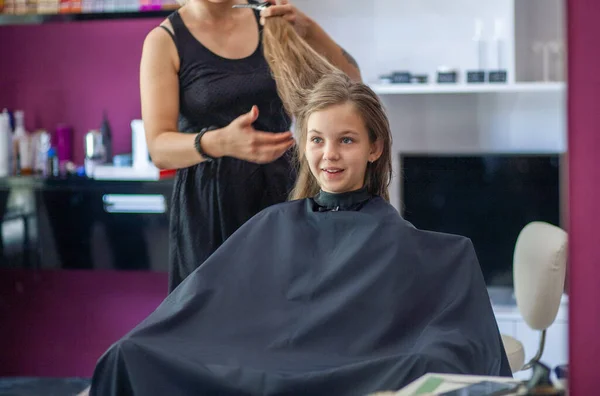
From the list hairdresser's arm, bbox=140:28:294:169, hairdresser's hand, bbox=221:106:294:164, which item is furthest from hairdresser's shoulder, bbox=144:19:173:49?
hairdresser's hand, bbox=221:106:294:164

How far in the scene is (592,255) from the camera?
966 millimetres

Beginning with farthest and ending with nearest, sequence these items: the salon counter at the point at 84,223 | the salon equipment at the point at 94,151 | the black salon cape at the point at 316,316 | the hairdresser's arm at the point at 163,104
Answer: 1. the salon equipment at the point at 94,151
2. the salon counter at the point at 84,223
3. the hairdresser's arm at the point at 163,104
4. the black salon cape at the point at 316,316

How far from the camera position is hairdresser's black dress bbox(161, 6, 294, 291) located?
1976mm

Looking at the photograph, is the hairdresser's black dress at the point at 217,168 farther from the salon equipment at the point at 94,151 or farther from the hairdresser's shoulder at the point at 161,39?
the salon equipment at the point at 94,151

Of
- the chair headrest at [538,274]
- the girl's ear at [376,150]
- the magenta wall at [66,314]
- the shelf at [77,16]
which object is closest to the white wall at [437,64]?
the chair headrest at [538,274]

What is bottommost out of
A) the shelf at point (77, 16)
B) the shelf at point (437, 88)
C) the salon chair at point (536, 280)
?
the salon chair at point (536, 280)

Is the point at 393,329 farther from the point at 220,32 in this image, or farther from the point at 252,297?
the point at 220,32

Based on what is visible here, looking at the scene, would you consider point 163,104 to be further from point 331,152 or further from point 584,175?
point 584,175

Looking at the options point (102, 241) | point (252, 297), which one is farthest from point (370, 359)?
point (102, 241)

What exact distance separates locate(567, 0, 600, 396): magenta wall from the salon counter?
2244 millimetres

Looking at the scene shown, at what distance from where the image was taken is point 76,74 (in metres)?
3.48

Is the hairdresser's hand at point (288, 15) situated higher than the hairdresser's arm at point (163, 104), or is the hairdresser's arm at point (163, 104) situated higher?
the hairdresser's hand at point (288, 15)

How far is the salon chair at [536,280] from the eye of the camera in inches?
69.3

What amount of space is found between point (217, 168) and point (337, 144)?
1.27 ft
